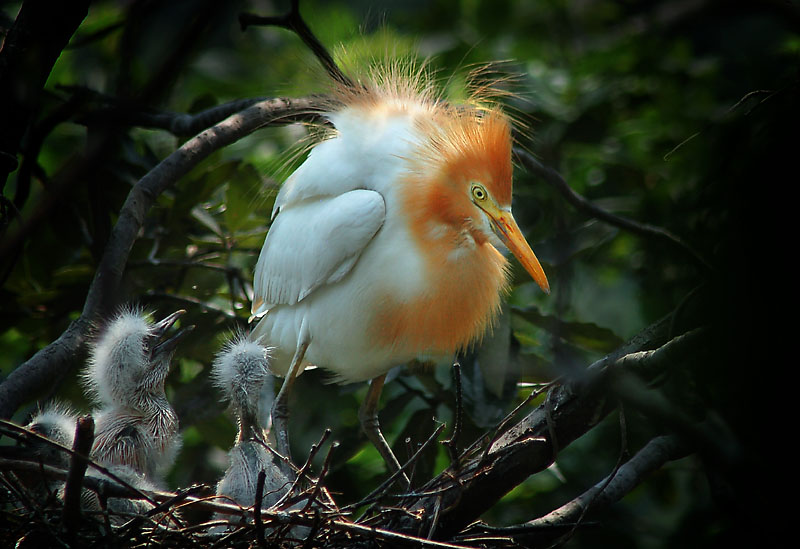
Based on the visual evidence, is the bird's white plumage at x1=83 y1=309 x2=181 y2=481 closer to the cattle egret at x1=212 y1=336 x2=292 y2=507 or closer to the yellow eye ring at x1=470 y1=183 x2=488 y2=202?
the cattle egret at x1=212 y1=336 x2=292 y2=507

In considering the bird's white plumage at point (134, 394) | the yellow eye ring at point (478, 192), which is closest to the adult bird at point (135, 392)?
the bird's white plumage at point (134, 394)

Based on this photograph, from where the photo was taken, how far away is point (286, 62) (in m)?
3.37

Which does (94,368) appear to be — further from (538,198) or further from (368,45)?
(538,198)

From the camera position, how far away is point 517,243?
2059 millimetres

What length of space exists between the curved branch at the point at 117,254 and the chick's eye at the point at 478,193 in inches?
26.0

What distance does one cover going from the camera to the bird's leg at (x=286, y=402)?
7.50ft

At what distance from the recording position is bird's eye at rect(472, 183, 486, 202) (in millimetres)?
2170

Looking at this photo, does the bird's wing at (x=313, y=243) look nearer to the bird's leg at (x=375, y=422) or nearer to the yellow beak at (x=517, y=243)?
the yellow beak at (x=517, y=243)

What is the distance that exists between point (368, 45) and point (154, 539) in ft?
6.45

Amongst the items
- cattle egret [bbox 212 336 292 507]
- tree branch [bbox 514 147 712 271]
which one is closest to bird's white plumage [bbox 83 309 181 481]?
cattle egret [bbox 212 336 292 507]

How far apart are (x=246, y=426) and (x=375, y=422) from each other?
57cm

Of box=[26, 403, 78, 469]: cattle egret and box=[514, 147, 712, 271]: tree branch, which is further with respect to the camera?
box=[514, 147, 712, 271]: tree branch

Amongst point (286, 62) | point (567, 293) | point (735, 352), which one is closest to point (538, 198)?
point (567, 293)

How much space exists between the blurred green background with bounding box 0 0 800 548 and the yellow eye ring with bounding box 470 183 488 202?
32 cm
